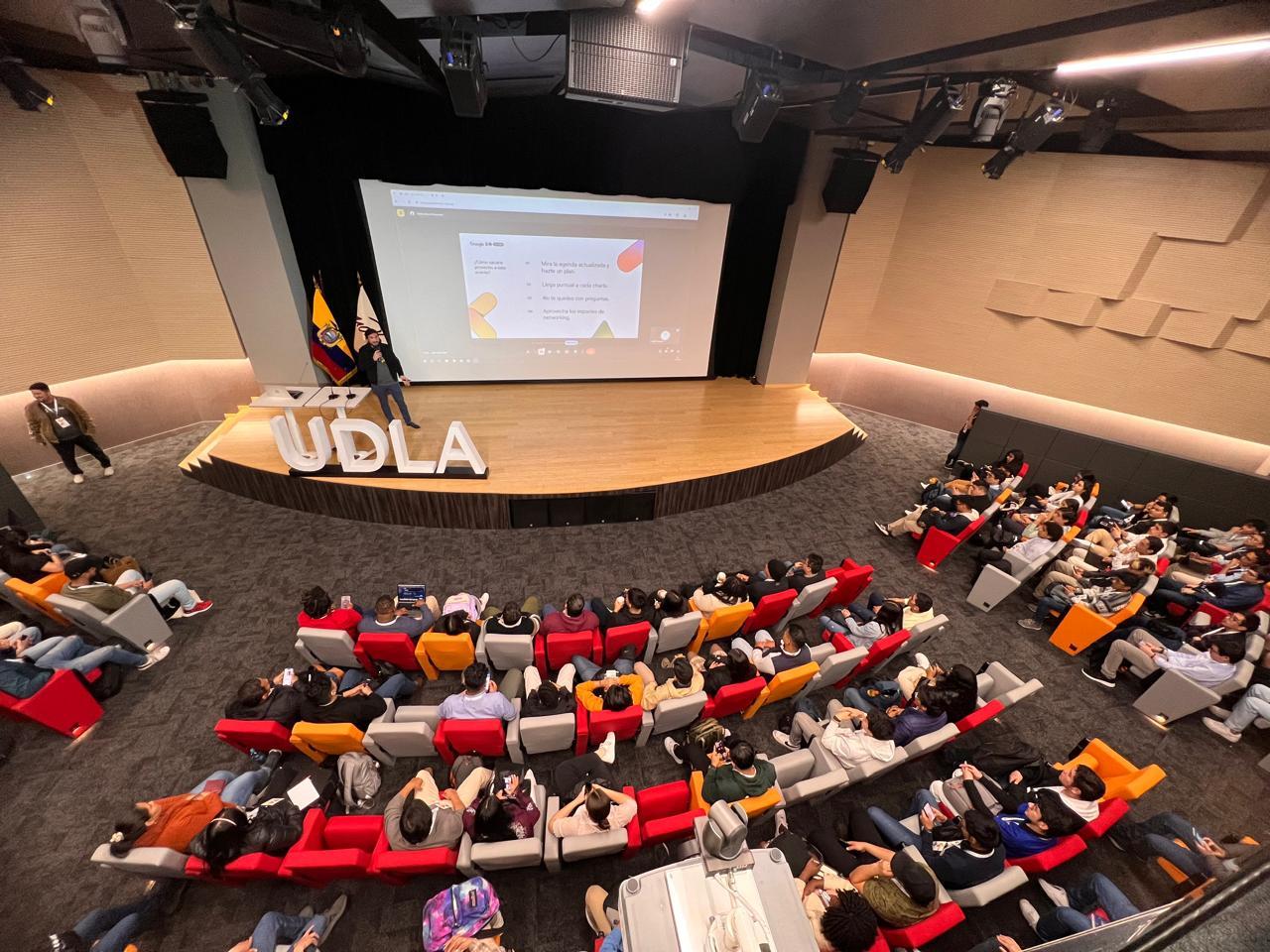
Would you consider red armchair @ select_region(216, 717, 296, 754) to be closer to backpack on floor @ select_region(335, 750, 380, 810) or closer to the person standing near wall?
backpack on floor @ select_region(335, 750, 380, 810)

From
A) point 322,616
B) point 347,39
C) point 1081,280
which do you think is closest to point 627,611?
point 322,616

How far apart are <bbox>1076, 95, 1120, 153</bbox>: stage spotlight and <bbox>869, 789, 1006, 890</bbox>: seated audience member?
260 inches

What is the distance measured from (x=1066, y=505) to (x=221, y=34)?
945cm

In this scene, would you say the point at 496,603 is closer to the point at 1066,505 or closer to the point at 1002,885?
the point at 1002,885

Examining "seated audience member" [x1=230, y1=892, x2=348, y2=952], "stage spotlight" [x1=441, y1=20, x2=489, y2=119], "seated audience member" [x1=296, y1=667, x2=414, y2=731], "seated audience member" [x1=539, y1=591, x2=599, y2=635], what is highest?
"stage spotlight" [x1=441, y1=20, x2=489, y2=119]

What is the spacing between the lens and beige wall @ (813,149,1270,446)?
648cm

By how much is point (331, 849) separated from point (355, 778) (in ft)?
1.44

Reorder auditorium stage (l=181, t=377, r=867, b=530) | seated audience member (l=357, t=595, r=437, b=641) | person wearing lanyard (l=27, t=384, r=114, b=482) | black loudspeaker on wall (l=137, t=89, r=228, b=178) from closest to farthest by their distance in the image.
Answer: seated audience member (l=357, t=595, r=437, b=641) < black loudspeaker on wall (l=137, t=89, r=228, b=178) < person wearing lanyard (l=27, t=384, r=114, b=482) < auditorium stage (l=181, t=377, r=867, b=530)

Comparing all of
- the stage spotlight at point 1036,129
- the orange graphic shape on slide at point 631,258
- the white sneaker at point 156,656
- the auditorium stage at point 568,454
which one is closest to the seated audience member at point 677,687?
the auditorium stage at point 568,454

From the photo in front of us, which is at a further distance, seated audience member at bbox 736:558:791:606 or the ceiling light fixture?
seated audience member at bbox 736:558:791:606

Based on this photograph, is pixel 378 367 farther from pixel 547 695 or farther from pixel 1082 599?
pixel 1082 599

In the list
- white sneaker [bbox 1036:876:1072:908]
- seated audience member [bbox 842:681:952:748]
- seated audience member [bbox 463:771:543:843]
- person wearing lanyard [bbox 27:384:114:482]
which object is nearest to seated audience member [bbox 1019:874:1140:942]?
white sneaker [bbox 1036:876:1072:908]

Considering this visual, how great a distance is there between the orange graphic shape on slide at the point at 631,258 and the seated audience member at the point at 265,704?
673cm

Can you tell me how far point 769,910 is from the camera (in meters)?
1.98
